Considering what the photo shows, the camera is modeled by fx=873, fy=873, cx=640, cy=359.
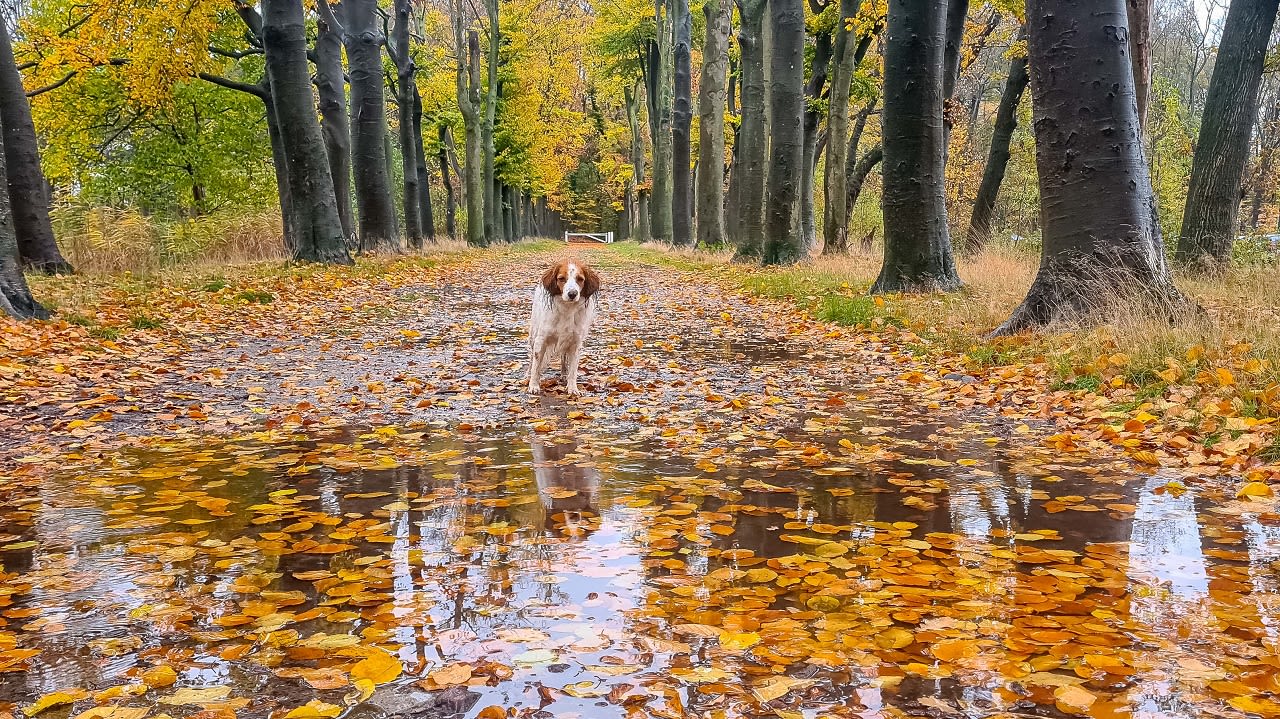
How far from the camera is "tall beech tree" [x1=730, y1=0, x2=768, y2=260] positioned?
69.3 ft

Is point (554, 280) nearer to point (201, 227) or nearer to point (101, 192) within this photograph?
point (201, 227)

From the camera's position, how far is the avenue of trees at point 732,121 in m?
→ 7.89

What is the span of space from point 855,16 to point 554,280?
1346cm

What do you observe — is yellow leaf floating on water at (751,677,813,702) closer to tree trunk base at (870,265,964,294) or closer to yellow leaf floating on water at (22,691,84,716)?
yellow leaf floating on water at (22,691,84,716)

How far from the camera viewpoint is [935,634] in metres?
2.62

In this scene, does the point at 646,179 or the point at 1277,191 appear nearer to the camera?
the point at 1277,191

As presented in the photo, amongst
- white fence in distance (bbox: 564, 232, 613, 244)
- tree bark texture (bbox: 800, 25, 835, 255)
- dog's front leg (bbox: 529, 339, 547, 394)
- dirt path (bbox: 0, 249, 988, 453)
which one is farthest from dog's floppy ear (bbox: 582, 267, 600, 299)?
white fence in distance (bbox: 564, 232, 613, 244)

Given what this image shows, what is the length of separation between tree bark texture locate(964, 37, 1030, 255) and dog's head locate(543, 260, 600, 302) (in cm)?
1194

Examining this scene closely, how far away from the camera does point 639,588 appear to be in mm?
3047

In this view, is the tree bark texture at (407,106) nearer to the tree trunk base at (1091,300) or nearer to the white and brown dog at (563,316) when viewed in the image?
the white and brown dog at (563,316)

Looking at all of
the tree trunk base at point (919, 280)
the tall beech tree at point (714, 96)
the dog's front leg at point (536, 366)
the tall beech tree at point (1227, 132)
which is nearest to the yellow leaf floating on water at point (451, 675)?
the dog's front leg at point (536, 366)

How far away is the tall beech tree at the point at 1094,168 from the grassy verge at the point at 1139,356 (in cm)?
48

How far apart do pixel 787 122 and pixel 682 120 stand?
1292cm

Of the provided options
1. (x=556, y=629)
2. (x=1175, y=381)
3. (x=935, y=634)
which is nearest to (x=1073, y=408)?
(x=1175, y=381)
